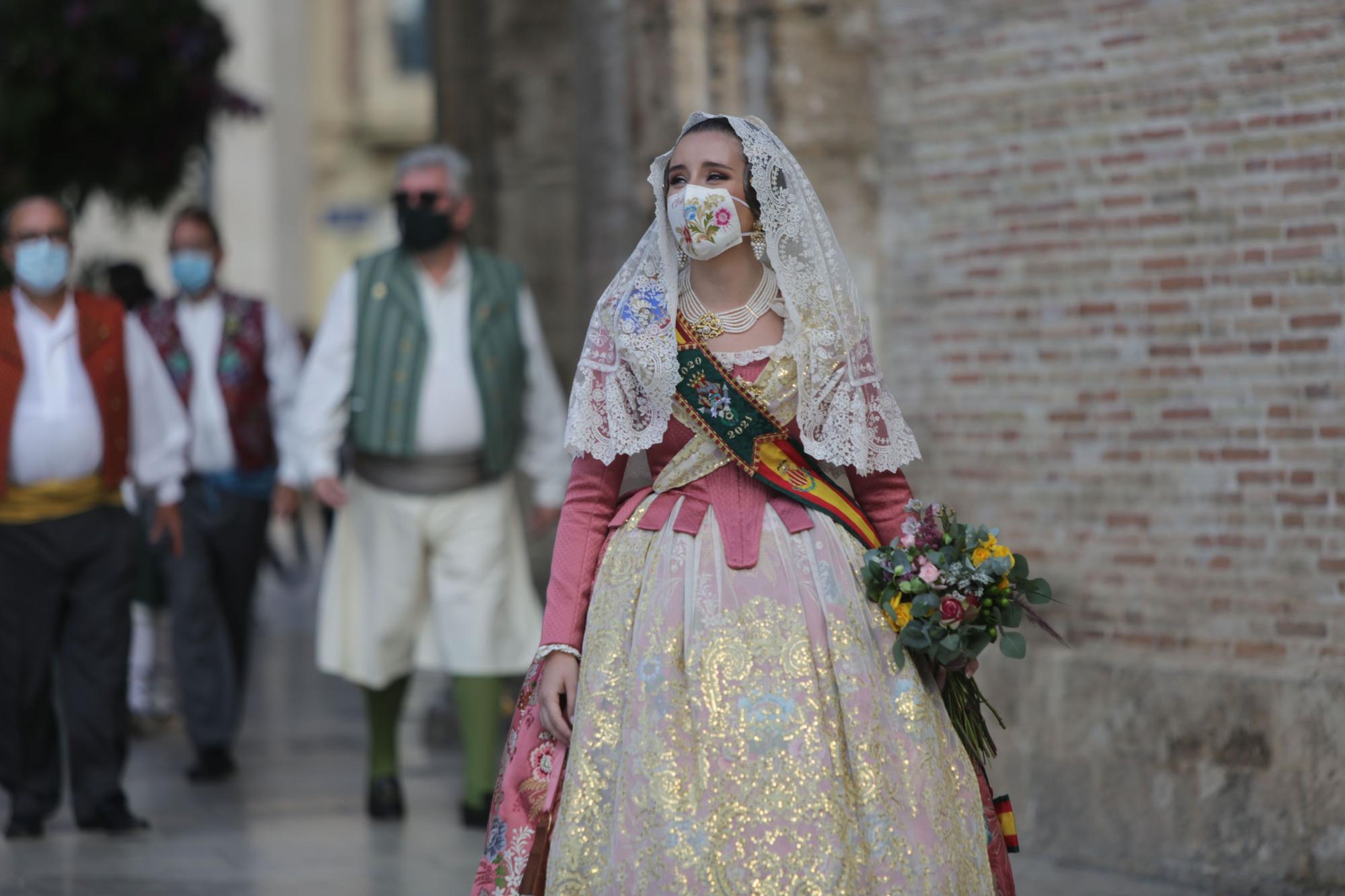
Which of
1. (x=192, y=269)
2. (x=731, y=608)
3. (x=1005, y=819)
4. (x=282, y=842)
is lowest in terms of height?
(x=282, y=842)

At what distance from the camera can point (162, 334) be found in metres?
9.13

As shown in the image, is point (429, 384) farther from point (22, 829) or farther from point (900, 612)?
point (900, 612)

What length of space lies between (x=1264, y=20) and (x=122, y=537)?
13.8ft

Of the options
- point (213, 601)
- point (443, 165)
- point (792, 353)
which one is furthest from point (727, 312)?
point (213, 601)

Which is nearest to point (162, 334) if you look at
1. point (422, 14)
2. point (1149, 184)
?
point (1149, 184)

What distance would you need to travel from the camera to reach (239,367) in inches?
358

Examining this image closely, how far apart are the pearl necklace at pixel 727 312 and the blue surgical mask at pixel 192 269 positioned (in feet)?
16.0

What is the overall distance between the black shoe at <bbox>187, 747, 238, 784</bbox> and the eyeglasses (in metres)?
2.48

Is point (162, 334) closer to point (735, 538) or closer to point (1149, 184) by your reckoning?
point (1149, 184)

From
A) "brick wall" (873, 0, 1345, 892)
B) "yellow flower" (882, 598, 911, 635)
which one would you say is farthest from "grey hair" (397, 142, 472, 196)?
"yellow flower" (882, 598, 911, 635)

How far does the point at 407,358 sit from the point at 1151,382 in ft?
8.64

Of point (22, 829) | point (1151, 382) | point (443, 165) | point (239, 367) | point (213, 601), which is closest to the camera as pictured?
point (1151, 382)

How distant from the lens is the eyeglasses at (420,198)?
7.75m

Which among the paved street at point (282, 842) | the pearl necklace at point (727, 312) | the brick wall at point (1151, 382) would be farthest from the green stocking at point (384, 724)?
the pearl necklace at point (727, 312)
